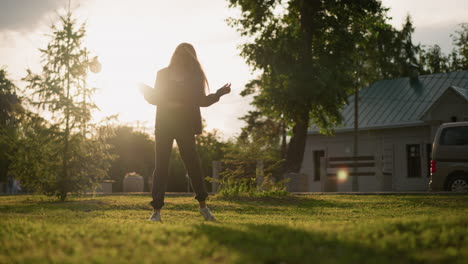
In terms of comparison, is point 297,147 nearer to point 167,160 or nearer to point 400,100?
point 400,100

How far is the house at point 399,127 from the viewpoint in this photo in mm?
28953

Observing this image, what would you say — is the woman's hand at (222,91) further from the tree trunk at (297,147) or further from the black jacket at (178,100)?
the tree trunk at (297,147)

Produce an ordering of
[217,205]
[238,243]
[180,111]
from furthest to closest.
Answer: [217,205] < [180,111] < [238,243]

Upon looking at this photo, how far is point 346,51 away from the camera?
22.9m

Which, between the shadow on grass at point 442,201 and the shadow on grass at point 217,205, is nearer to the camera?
the shadow on grass at point 217,205

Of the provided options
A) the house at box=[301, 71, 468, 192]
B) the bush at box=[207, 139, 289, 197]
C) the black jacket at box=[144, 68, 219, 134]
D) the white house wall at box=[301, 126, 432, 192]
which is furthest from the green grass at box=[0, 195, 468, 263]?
the white house wall at box=[301, 126, 432, 192]

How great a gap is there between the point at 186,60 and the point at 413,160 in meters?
27.3

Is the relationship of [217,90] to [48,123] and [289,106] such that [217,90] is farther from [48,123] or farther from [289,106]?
[289,106]

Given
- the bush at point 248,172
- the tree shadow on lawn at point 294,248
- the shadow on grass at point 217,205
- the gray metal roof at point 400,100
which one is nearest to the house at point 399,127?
the gray metal roof at point 400,100

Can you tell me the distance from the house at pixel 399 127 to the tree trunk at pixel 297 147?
5911 millimetres

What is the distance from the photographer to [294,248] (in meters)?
3.97

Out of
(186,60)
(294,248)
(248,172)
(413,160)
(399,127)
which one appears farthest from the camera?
(413,160)

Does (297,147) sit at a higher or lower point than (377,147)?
lower

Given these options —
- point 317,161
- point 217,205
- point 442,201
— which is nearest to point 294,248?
point 217,205
